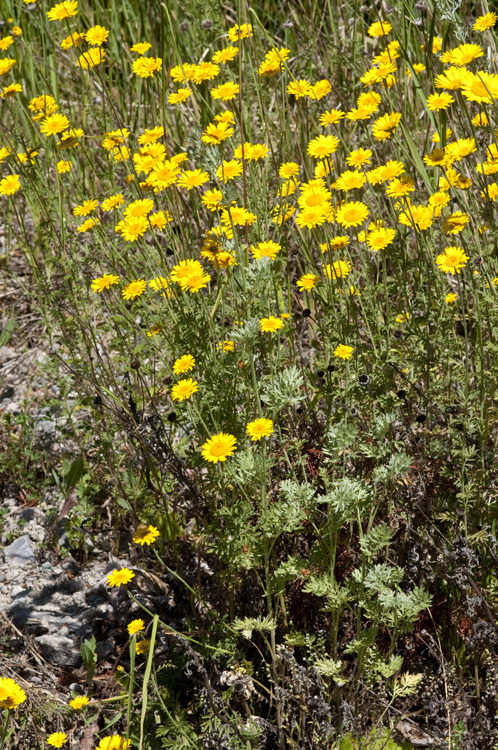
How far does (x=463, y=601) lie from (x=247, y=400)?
844mm

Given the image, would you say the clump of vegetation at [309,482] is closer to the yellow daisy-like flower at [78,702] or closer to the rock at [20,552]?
the yellow daisy-like flower at [78,702]

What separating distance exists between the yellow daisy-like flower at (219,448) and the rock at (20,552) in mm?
1354

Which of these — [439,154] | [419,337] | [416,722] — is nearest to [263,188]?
[439,154]

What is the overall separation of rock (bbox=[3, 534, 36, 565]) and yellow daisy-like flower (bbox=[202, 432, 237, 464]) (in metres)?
1.35

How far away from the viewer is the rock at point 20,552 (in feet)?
9.63

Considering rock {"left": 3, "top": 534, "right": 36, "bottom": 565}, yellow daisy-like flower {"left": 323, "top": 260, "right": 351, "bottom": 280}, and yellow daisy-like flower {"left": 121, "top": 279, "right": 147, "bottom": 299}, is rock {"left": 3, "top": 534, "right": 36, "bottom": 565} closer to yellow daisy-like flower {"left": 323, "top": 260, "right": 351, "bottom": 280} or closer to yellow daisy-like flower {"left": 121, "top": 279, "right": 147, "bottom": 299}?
yellow daisy-like flower {"left": 121, "top": 279, "right": 147, "bottom": 299}

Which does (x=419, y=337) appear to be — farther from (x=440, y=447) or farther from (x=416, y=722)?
(x=416, y=722)

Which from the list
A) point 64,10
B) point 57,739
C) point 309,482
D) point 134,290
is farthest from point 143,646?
point 64,10

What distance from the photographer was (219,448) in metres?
1.90

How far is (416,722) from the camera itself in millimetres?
2176

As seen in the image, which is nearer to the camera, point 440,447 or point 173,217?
point 440,447

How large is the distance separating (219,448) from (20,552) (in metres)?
A: 1.43

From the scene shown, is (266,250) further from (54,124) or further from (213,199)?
(54,124)

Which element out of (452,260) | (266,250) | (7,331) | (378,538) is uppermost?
(266,250)
